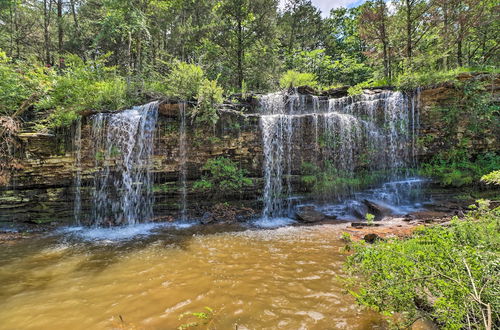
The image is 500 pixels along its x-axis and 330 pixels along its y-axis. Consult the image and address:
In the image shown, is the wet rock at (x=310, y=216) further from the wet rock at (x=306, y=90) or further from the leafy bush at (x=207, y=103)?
the wet rock at (x=306, y=90)

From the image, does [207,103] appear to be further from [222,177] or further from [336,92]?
[336,92]

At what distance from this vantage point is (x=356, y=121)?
34.0 feet

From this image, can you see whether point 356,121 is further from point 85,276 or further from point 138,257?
point 85,276

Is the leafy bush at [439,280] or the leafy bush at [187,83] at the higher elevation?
the leafy bush at [187,83]

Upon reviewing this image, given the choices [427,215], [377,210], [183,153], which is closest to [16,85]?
[183,153]

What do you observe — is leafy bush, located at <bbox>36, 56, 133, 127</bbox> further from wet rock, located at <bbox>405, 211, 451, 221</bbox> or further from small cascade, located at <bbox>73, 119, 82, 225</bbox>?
wet rock, located at <bbox>405, 211, 451, 221</bbox>

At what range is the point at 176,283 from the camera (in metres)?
4.06

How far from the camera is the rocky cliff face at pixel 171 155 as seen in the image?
8.15 metres

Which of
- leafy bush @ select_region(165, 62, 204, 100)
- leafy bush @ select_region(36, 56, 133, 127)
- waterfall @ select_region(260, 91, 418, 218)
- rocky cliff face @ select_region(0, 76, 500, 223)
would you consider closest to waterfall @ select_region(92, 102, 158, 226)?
rocky cliff face @ select_region(0, 76, 500, 223)

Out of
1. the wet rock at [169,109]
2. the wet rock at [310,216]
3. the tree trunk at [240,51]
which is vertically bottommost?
the wet rock at [310,216]

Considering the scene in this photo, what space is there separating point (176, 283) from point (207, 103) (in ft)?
22.4

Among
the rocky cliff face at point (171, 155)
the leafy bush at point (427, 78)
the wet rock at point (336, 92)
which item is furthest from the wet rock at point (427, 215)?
the wet rock at point (336, 92)

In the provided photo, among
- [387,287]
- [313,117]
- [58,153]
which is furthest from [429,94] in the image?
[58,153]

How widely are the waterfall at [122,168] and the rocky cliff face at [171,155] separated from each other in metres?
0.30
